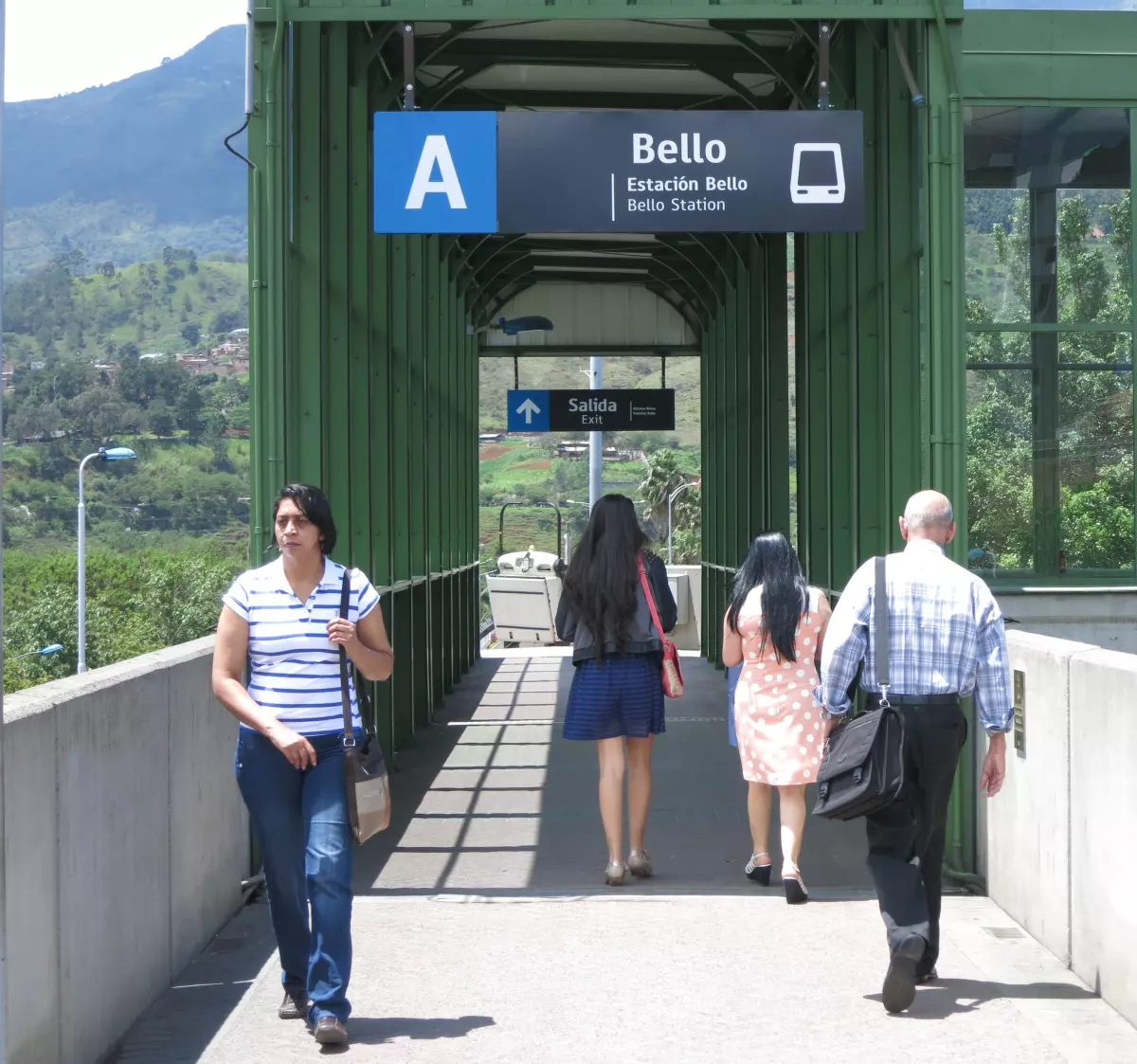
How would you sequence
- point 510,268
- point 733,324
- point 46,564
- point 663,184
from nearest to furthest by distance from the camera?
1. point 663,184
2. point 733,324
3. point 510,268
4. point 46,564

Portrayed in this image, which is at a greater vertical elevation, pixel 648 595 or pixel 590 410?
pixel 590 410

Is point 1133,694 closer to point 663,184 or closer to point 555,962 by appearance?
point 555,962

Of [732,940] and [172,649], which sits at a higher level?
[172,649]

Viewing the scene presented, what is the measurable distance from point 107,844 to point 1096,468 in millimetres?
7979

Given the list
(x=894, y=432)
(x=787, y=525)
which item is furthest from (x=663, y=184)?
(x=787, y=525)

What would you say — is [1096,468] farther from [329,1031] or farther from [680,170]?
[329,1031]

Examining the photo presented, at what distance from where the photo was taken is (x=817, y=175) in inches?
308

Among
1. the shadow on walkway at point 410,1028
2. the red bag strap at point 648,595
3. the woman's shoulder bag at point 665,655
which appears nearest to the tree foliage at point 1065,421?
the woman's shoulder bag at point 665,655

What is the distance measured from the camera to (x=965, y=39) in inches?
424

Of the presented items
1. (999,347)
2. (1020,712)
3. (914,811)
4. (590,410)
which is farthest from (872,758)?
(590,410)

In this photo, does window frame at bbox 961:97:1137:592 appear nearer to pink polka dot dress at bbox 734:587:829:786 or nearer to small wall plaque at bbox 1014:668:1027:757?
pink polka dot dress at bbox 734:587:829:786

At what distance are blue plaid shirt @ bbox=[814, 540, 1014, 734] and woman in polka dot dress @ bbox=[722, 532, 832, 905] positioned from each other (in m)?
1.80

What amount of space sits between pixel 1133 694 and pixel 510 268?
17.9 m

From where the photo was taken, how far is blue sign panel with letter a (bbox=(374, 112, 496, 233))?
25.4ft
